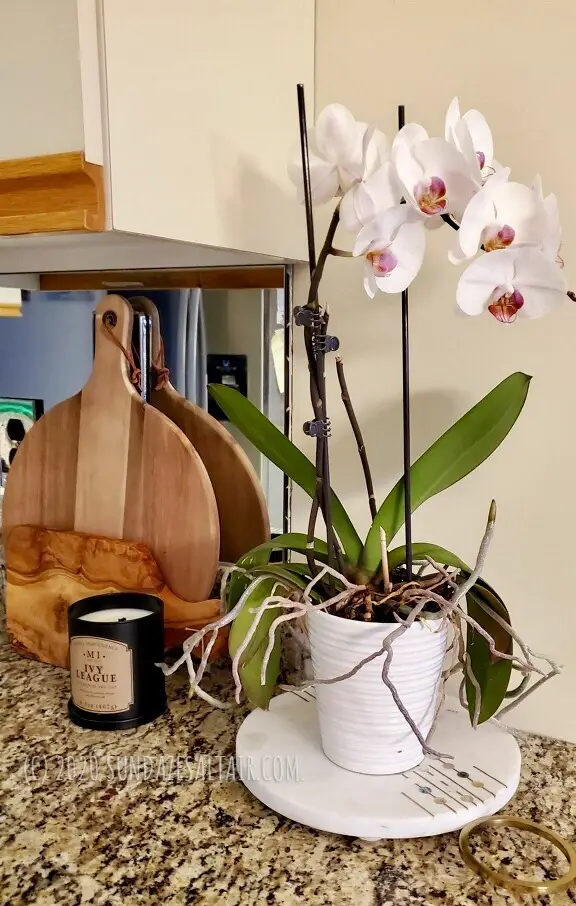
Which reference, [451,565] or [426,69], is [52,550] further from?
[426,69]

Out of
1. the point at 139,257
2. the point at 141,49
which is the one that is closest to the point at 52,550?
the point at 139,257

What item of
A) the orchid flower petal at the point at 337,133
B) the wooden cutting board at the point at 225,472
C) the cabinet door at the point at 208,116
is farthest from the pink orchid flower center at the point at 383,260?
the wooden cutting board at the point at 225,472

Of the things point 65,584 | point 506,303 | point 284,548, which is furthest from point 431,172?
point 65,584

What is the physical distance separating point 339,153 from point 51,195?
0.26m

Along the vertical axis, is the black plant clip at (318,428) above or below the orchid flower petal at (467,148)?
below

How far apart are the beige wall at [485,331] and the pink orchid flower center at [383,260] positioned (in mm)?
196

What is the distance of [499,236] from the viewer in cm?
62

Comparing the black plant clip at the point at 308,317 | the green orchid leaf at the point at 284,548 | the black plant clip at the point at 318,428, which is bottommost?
the green orchid leaf at the point at 284,548

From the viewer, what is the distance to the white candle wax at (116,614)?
0.93 metres

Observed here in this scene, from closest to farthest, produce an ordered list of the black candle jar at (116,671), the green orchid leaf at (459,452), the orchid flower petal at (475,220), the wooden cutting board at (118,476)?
the orchid flower petal at (475,220)
the green orchid leaf at (459,452)
the black candle jar at (116,671)
the wooden cutting board at (118,476)

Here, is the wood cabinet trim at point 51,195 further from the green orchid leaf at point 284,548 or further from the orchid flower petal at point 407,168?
the green orchid leaf at point 284,548

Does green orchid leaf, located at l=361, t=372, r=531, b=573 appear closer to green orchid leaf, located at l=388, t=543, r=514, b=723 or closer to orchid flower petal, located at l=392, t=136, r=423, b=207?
green orchid leaf, located at l=388, t=543, r=514, b=723

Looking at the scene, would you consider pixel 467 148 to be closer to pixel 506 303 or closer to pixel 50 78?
pixel 506 303

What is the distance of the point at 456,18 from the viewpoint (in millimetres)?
827
